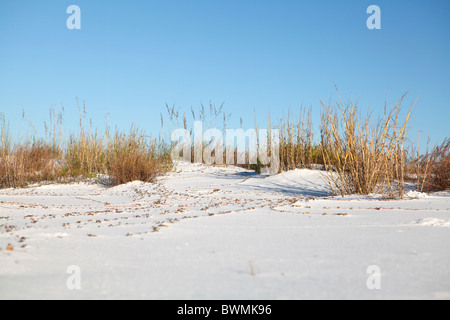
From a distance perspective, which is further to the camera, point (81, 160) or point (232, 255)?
point (81, 160)

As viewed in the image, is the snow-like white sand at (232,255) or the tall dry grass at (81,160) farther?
the tall dry grass at (81,160)

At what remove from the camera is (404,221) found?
255 cm

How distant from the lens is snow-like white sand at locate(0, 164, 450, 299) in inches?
48.8

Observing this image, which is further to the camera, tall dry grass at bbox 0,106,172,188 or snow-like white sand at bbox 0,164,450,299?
tall dry grass at bbox 0,106,172,188

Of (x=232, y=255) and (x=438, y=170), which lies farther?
(x=438, y=170)

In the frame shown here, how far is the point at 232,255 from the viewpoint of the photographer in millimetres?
1650

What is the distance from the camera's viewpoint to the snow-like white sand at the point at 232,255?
1238mm

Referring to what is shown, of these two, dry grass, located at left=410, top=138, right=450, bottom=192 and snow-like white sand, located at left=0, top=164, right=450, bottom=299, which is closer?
snow-like white sand, located at left=0, top=164, right=450, bottom=299
